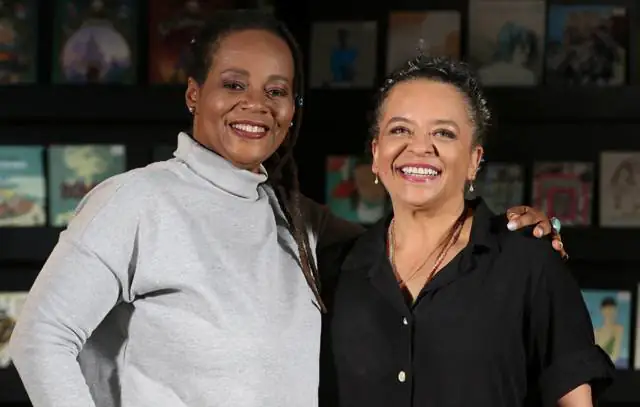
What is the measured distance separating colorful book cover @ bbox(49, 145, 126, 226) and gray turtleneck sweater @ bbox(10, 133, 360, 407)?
1368mm

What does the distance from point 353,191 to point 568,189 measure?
29.1 inches

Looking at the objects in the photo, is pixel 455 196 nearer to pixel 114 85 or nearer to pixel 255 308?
pixel 255 308

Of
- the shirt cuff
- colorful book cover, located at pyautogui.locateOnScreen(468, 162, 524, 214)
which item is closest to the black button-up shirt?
the shirt cuff

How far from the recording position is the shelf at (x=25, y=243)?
3031 mm

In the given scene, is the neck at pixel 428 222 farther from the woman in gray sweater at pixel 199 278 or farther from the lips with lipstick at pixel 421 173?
the woman in gray sweater at pixel 199 278

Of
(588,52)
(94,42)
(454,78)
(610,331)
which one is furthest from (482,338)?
(94,42)

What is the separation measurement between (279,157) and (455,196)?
0.39m

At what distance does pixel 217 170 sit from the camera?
1.74 meters

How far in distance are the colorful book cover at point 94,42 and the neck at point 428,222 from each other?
4.98ft

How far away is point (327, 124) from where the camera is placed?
122 inches

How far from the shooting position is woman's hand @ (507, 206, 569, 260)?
1.81 m

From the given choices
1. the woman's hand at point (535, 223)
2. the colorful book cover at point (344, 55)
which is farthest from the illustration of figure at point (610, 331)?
the woman's hand at point (535, 223)

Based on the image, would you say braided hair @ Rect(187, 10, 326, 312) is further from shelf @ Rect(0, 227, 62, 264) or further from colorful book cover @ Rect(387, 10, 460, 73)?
shelf @ Rect(0, 227, 62, 264)

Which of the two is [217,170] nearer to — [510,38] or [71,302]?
[71,302]
